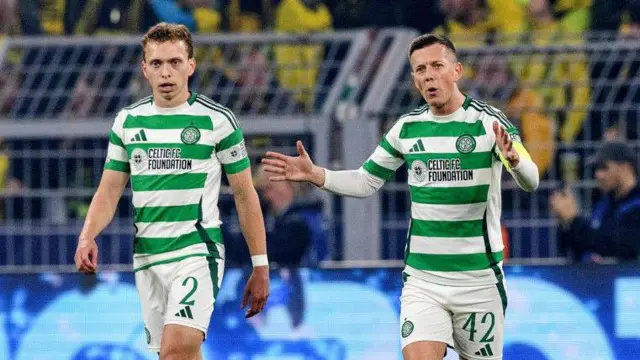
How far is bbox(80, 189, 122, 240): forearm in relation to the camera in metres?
6.62

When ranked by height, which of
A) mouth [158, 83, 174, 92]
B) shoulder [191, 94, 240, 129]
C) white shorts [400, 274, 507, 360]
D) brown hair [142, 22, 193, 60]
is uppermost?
brown hair [142, 22, 193, 60]

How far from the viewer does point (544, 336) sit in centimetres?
837

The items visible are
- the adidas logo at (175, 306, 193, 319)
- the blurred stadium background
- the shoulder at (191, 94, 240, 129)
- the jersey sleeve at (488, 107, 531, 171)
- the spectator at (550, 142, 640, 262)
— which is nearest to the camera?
the jersey sleeve at (488, 107, 531, 171)

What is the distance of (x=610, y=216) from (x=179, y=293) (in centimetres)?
319

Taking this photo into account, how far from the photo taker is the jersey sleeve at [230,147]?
6.69m

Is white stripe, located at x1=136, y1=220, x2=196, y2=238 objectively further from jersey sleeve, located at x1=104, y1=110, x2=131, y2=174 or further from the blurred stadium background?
the blurred stadium background

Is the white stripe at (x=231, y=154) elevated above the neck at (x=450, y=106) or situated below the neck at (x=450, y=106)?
below

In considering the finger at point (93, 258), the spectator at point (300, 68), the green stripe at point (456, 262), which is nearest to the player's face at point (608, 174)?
the spectator at point (300, 68)

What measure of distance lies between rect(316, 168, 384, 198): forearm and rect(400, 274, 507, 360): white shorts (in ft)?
1.55

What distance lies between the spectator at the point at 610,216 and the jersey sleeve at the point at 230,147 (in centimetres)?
260

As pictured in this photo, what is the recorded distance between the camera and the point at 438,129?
650 centimetres

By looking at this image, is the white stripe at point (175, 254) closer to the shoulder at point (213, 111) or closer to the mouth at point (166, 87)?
the shoulder at point (213, 111)

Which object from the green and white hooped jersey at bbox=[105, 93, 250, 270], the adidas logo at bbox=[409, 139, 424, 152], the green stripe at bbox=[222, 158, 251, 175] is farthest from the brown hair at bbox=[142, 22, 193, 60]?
the adidas logo at bbox=[409, 139, 424, 152]

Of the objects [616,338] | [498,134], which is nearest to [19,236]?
[616,338]
